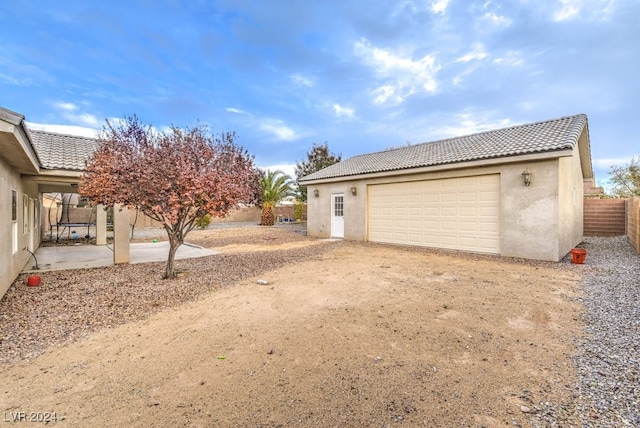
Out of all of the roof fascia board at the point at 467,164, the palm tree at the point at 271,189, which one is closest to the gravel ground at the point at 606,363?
the roof fascia board at the point at 467,164

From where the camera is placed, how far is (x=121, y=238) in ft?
28.5

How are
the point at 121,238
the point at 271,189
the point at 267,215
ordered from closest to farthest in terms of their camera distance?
the point at 121,238, the point at 271,189, the point at 267,215

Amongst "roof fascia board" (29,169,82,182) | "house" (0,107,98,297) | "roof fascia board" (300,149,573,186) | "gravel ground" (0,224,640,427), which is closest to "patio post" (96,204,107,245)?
"house" (0,107,98,297)

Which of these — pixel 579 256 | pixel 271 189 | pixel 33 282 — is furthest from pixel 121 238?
pixel 271 189

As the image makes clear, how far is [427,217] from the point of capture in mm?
11367

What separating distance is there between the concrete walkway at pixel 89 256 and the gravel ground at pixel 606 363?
949 centimetres

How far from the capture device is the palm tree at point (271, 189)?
Result: 23.5 metres

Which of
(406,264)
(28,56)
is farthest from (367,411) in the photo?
(28,56)

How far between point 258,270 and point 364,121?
56.5ft

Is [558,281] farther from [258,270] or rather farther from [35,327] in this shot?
[35,327]

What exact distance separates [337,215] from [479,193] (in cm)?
665

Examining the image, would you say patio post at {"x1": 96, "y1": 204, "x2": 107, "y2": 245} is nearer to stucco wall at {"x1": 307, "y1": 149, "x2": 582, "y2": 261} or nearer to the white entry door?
the white entry door

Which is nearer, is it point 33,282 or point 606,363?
point 606,363

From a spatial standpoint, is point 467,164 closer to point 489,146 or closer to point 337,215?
point 489,146
